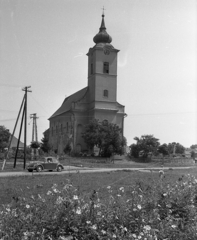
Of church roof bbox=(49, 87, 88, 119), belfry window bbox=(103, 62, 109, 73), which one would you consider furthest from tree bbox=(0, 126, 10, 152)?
belfry window bbox=(103, 62, 109, 73)

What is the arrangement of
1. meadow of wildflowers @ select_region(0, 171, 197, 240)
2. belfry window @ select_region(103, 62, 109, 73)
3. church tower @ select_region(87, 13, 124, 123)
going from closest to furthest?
meadow of wildflowers @ select_region(0, 171, 197, 240) < church tower @ select_region(87, 13, 124, 123) < belfry window @ select_region(103, 62, 109, 73)

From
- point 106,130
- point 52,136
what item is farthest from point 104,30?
point 52,136

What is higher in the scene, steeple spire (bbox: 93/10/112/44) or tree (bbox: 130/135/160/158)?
steeple spire (bbox: 93/10/112/44)

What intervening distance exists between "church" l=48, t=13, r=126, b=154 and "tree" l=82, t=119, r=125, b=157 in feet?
19.4

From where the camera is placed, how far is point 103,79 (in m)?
61.8

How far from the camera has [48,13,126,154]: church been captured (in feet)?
198

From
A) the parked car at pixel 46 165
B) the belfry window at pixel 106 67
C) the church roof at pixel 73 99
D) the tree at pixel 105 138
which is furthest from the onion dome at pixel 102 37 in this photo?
the parked car at pixel 46 165

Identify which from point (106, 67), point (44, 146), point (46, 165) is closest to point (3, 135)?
point (44, 146)

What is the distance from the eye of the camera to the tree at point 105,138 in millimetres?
52031

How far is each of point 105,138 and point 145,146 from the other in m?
7.59

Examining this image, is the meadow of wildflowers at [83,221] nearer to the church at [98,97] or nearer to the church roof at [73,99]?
the church at [98,97]

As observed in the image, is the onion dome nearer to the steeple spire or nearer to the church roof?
the steeple spire

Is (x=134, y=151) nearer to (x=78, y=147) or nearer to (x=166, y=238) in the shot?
(x=78, y=147)

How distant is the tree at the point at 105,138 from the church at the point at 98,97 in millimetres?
5912
